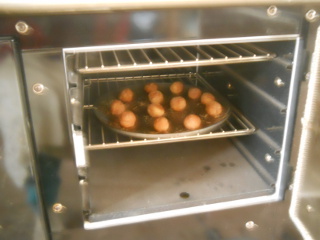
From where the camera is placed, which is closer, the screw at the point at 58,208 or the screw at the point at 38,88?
the screw at the point at 38,88

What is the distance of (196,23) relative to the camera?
814 mm

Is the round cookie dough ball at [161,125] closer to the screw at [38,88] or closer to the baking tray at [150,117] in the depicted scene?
the baking tray at [150,117]

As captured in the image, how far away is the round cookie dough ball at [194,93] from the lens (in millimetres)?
1417

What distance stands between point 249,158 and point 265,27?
59cm

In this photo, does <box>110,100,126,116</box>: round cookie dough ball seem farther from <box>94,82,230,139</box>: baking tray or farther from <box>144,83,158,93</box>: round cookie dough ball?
<box>144,83,158,93</box>: round cookie dough ball

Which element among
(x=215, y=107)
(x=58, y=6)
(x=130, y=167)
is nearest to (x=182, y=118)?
(x=215, y=107)

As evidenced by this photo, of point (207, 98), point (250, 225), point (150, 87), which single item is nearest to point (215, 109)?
point (207, 98)

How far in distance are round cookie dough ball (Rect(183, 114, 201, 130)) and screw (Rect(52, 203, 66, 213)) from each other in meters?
0.52

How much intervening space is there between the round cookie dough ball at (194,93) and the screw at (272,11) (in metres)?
0.61

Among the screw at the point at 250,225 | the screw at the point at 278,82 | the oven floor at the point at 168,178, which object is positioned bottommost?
the screw at the point at 250,225

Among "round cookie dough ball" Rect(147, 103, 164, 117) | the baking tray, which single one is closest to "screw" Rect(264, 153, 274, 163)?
the baking tray

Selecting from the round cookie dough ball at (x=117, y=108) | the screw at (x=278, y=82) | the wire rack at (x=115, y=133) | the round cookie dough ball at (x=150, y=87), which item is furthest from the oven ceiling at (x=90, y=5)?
the round cookie dough ball at (x=150, y=87)

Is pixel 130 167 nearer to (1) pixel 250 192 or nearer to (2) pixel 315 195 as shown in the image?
(1) pixel 250 192

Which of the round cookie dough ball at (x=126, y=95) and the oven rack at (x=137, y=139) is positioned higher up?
the round cookie dough ball at (x=126, y=95)
